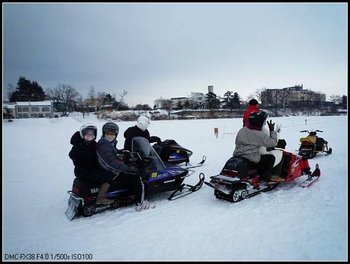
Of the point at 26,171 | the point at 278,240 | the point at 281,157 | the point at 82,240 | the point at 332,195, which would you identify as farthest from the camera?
the point at 26,171

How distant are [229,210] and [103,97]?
75.3 meters

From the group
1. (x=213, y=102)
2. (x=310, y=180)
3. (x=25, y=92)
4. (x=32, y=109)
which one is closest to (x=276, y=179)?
(x=310, y=180)

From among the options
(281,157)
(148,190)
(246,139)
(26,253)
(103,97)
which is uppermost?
(103,97)

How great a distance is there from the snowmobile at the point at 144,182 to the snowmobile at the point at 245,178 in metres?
0.78

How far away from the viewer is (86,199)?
4.36m

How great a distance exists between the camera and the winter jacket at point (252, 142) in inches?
195

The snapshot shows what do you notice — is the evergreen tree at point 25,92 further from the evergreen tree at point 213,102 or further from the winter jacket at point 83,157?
the winter jacket at point 83,157

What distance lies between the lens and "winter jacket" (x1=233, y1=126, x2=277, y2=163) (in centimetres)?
495

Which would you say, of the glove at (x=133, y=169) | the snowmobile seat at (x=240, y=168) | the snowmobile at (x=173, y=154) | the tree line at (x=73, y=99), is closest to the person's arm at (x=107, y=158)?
the glove at (x=133, y=169)

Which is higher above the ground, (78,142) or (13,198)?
(78,142)

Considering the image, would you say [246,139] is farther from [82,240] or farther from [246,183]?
[82,240]

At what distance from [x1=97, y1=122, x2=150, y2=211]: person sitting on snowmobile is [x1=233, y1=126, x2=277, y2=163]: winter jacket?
1.98 meters

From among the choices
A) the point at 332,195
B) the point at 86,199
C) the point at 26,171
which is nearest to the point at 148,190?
the point at 86,199

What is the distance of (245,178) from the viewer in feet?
16.2
